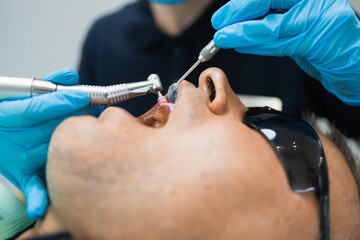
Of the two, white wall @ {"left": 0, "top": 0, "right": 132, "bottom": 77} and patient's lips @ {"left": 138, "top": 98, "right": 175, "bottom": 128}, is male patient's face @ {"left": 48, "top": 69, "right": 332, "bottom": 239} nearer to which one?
patient's lips @ {"left": 138, "top": 98, "right": 175, "bottom": 128}

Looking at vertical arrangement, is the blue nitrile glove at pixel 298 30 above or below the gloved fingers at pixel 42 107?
above

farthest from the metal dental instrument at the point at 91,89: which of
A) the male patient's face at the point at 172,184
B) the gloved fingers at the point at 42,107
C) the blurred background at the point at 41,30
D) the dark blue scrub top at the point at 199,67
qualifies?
the blurred background at the point at 41,30

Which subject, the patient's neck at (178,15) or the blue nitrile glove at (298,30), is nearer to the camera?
the blue nitrile glove at (298,30)

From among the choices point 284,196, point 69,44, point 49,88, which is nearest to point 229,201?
point 284,196

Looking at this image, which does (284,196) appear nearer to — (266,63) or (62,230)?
(62,230)

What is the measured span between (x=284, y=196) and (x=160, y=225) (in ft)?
0.83

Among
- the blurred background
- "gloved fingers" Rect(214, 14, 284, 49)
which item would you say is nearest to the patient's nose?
"gloved fingers" Rect(214, 14, 284, 49)

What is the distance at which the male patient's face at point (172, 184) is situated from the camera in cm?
56

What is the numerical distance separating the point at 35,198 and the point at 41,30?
1.45 m

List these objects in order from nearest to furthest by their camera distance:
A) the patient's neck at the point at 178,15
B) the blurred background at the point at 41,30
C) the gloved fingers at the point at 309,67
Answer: the gloved fingers at the point at 309,67 < the patient's neck at the point at 178,15 < the blurred background at the point at 41,30

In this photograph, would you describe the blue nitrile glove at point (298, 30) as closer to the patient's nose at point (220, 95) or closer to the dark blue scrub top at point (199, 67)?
the patient's nose at point (220, 95)

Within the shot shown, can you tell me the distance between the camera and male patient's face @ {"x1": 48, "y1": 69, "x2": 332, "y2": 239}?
1.85 feet

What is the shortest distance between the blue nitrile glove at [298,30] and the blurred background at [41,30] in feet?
3.92

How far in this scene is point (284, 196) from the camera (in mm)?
621
